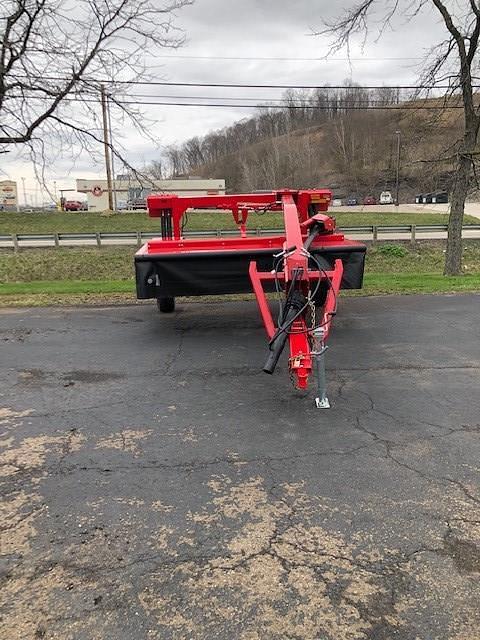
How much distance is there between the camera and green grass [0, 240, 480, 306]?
999 cm

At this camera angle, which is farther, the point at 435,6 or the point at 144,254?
the point at 435,6

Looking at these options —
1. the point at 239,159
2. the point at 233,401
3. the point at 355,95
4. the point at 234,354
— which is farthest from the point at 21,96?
the point at 239,159

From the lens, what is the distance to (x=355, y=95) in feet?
156

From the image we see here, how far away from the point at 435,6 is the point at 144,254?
379 inches

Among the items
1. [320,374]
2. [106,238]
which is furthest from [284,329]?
[106,238]

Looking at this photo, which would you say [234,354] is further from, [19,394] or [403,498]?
[403,498]

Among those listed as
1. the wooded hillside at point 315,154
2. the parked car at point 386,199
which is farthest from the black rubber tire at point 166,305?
the parked car at point 386,199

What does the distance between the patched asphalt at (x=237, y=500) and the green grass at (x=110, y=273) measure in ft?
13.8

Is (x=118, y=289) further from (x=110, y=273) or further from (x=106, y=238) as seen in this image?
(x=106, y=238)

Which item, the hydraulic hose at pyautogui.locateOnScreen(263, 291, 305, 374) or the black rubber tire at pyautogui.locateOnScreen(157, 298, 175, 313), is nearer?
the hydraulic hose at pyautogui.locateOnScreen(263, 291, 305, 374)

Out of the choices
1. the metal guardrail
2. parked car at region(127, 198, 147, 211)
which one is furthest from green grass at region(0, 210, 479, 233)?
parked car at region(127, 198, 147, 211)

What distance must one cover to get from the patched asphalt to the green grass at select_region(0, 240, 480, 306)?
4.20m

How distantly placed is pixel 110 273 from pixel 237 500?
12.6 metres

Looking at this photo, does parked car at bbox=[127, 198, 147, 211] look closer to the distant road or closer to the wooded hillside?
the wooded hillside
